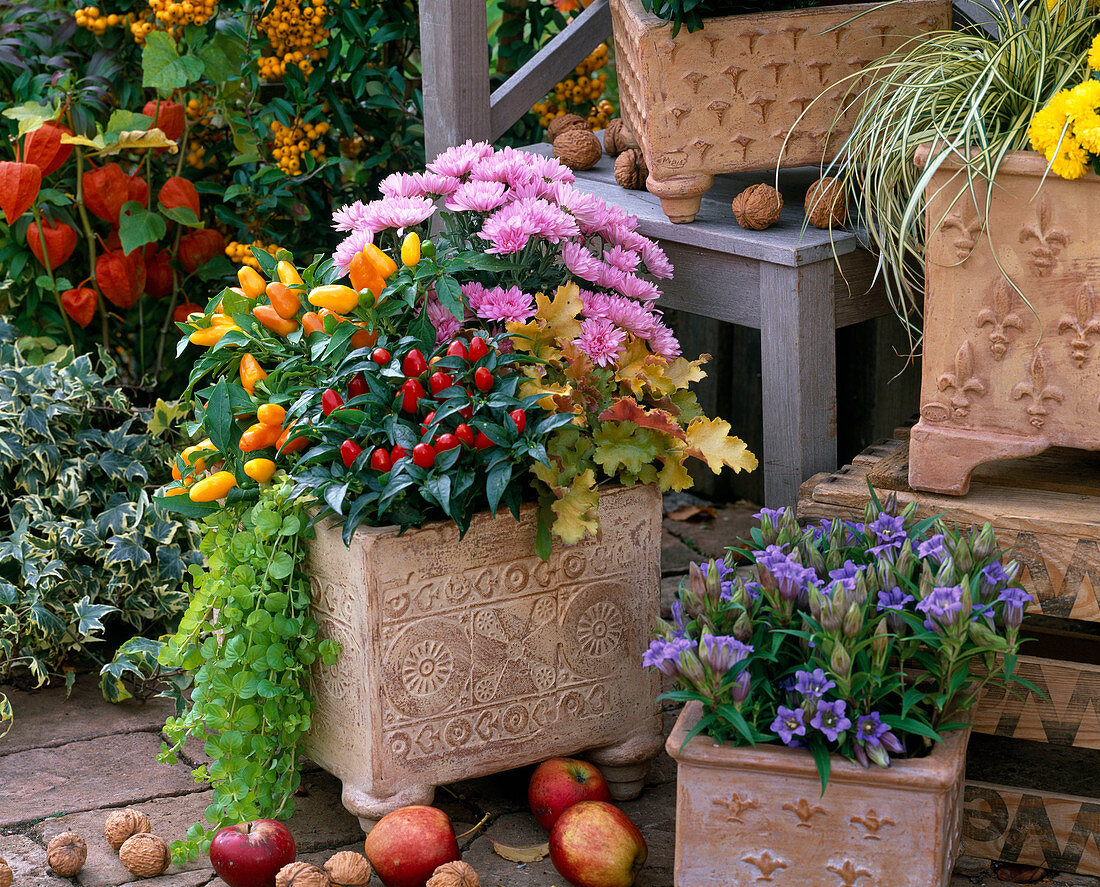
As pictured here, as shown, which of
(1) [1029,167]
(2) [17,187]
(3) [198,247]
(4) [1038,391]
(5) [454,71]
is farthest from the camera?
(3) [198,247]

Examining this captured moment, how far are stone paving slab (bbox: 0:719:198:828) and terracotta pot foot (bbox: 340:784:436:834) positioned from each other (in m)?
0.40

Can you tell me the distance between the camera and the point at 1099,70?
1579 mm

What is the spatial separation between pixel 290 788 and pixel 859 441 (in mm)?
1888

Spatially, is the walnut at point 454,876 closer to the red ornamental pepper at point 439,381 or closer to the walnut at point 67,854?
the walnut at point 67,854

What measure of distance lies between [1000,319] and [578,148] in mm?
1127

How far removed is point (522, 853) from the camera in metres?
1.83

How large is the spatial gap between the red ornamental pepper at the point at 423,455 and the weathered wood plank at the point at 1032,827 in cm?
94

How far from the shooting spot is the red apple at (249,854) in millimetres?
1678

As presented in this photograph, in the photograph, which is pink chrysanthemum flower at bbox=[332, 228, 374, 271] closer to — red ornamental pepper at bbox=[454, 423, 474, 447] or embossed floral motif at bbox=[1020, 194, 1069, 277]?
red ornamental pepper at bbox=[454, 423, 474, 447]

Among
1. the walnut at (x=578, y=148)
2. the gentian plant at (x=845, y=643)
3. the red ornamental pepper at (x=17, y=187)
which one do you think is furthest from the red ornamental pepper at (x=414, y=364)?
the red ornamental pepper at (x=17, y=187)

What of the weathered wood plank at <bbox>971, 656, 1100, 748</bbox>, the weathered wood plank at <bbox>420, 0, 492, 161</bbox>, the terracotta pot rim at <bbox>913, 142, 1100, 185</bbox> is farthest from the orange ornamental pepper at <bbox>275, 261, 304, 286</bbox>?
the weathered wood plank at <bbox>971, 656, 1100, 748</bbox>

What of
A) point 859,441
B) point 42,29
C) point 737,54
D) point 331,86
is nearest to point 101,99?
point 42,29

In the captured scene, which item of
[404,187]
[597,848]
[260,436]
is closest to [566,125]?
[404,187]

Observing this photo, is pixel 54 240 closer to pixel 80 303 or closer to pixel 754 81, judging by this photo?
pixel 80 303
